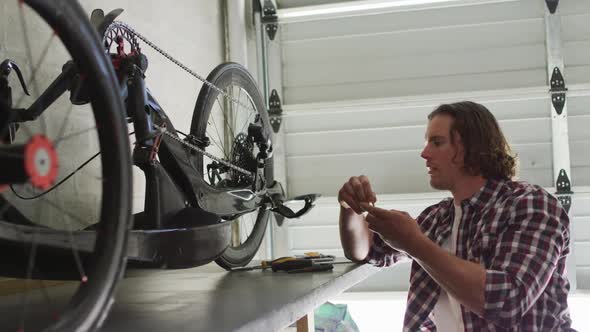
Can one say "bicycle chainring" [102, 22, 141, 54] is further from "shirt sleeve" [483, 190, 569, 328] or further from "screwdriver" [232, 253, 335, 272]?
"shirt sleeve" [483, 190, 569, 328]

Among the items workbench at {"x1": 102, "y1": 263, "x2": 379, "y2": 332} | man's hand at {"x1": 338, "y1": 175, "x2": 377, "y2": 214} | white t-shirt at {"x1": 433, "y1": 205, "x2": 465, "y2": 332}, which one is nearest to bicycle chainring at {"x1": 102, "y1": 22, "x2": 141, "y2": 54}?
workbench at {"x1": 102, "y1": 263, "x2": 379, "y2": 332}

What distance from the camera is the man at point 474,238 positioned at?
1661 millimetres

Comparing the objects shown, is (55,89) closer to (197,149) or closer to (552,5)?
(197,149)

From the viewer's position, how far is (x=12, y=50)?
1.79 metres

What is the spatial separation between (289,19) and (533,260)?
8.48ft

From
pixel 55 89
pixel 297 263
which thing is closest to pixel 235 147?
pixel 297 263

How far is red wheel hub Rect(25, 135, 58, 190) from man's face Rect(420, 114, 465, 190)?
144 centimetres

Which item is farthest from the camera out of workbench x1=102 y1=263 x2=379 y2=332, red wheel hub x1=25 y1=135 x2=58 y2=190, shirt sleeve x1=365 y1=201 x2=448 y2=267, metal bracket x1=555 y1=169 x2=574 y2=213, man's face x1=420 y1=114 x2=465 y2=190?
metal bracket x1=555 y1=169 x2=574 y2=213

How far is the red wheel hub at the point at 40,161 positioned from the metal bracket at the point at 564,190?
3.32m

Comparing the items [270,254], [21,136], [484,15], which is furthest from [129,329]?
[484,15]

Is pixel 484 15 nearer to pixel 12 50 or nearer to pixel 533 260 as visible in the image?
pixel 533 260

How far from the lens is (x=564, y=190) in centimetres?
368

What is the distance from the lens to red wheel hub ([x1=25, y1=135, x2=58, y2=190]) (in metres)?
0.78

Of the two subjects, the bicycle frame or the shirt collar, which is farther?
the shirt collar
